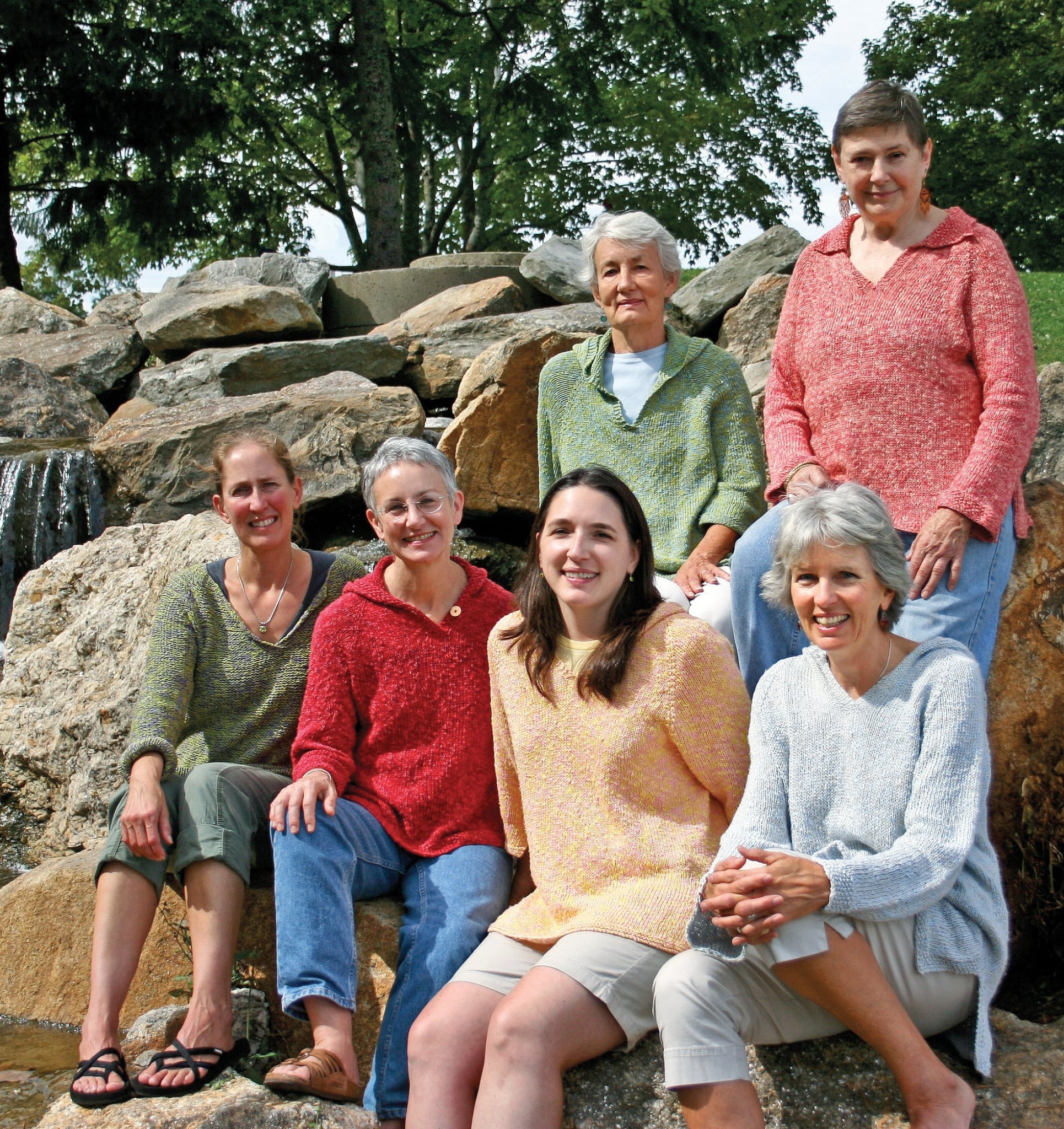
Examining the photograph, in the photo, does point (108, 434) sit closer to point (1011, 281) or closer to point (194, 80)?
point (1011, 281)

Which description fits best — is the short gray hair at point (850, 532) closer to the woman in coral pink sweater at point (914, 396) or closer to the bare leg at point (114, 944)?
the woman in coral pink sweater at point (914, 396)

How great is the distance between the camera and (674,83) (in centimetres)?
1866

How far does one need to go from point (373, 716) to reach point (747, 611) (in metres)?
0.99

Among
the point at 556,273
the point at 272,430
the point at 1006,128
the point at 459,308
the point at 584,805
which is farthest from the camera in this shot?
the point at 1006,128

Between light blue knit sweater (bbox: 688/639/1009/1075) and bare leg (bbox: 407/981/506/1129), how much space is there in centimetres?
49

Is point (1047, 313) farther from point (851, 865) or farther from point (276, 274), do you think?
point (851, 865)

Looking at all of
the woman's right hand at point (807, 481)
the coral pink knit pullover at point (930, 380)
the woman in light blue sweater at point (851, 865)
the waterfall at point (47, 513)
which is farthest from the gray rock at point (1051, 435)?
the waterfall at point (47, 513)

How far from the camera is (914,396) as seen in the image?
313 centimetres

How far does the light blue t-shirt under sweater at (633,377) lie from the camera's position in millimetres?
3723

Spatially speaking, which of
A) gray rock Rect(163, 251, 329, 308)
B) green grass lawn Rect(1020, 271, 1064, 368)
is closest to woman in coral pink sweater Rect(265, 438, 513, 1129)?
green grass lawn Rect(1020, 271, 1064, 368)

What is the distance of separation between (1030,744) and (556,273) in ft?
24.7

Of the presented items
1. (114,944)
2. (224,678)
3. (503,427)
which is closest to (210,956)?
(114,944)

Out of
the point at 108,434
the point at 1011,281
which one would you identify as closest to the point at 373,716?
the point at 1011,281

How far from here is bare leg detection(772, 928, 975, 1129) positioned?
2.19 m
